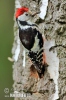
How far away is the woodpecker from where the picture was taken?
1382mm

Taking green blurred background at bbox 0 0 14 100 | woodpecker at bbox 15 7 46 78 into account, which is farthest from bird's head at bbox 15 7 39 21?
green blurred background at bbox 0 0 14 100

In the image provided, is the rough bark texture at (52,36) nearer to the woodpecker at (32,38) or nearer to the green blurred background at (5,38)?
the woodpecker at (32,38)

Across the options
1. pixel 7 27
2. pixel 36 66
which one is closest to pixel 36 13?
pixel 36 66

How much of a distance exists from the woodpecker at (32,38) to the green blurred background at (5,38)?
1276mm

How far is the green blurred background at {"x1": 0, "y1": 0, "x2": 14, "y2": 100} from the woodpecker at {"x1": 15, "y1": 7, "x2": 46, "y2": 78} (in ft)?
4.19

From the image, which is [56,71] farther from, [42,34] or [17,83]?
[17,83]

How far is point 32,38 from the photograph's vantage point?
140 centimetres

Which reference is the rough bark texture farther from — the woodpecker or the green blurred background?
the green blurred background

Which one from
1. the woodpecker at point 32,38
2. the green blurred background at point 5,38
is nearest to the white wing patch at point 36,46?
the woodpecker at point 32,38

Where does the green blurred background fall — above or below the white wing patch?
below

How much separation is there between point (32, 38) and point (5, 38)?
4.43ft

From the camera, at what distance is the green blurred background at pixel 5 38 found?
2.69 m

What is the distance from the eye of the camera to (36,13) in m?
1.44

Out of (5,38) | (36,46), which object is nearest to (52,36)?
(36,46)
